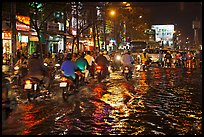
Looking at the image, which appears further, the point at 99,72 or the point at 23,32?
the point at 23,32

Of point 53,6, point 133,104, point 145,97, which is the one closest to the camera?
point 133,104

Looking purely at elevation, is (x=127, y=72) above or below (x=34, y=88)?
above

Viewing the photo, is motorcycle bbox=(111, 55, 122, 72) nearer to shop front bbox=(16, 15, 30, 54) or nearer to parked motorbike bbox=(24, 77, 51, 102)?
shop front bbox=(16, 15, 30, 54)

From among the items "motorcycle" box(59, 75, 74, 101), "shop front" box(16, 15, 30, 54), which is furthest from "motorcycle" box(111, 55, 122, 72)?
"motorcycle" box(59, 75, 74, 101)

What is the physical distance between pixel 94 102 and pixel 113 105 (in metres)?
0.97

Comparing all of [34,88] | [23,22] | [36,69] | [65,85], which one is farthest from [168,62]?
[34,88]

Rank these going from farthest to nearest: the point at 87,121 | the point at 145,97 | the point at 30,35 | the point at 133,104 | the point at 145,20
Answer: the point at 145,20
the point at 30,35
the point at 145,97
the point at 133,104
the point at 87,121

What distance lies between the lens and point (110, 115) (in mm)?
10852

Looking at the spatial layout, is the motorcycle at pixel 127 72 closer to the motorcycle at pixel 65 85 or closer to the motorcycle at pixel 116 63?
the motorcycle at pixel 65 85

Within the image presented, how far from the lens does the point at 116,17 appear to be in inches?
2292

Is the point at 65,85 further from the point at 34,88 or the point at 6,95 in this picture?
the point at 6,95

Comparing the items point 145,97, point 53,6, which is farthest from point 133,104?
point 53,6

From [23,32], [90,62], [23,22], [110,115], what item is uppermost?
[23,22]

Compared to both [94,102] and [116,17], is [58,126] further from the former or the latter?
[116,17]
